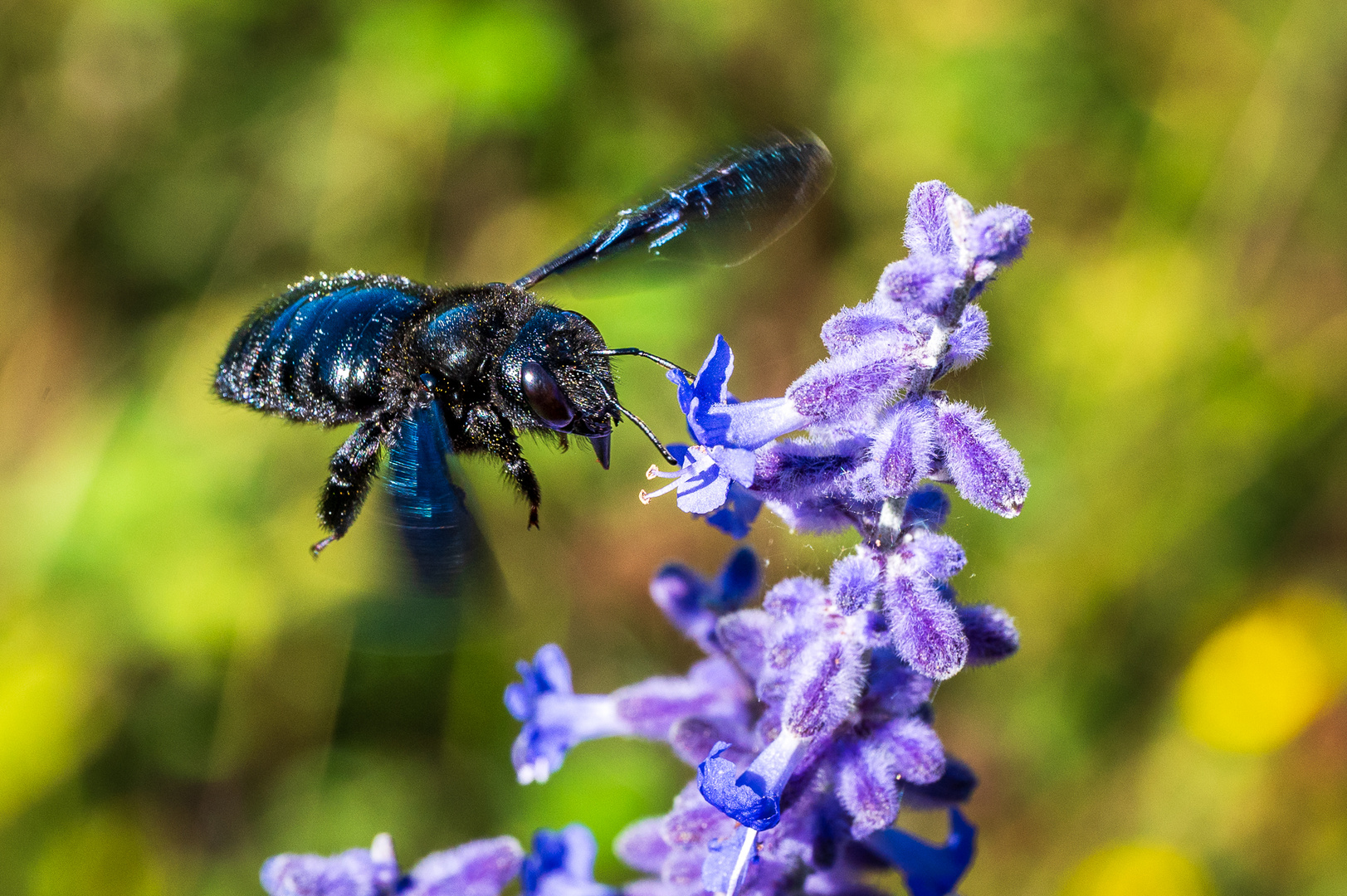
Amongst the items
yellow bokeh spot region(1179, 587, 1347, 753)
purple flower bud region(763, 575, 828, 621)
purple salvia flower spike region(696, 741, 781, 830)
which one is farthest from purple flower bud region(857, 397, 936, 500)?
yellow bokeh spot region(1179, 587, 1347, 753)

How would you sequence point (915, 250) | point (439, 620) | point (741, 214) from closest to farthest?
point (915, 250) → point (741, 214) → point (439, 620)

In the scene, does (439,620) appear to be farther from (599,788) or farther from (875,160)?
(875,160)

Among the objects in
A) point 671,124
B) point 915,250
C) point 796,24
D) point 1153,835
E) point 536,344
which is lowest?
point 1153,835

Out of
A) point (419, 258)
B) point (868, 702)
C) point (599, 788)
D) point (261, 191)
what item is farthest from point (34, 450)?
point (868, 702)

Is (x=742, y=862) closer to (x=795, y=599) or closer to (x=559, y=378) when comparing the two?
(x=795, y=599)

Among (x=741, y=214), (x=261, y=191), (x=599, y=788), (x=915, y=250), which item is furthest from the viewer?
(x=261, y=191)
